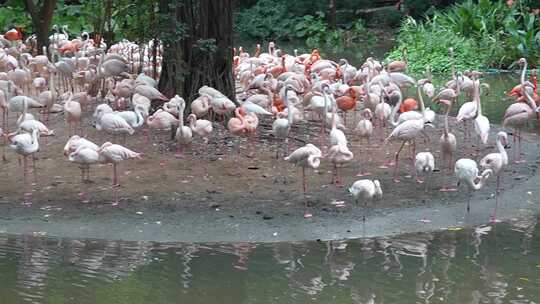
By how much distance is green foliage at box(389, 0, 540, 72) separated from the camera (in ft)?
61.2

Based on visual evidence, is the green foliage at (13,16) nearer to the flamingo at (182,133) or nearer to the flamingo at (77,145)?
the flamingo at (182,133)

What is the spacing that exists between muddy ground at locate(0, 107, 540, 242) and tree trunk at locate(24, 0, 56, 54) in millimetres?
5312

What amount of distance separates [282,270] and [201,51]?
4.64m

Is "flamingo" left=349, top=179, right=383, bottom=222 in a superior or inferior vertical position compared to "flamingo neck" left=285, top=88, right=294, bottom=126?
inferior

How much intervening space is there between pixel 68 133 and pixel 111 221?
10.7ft

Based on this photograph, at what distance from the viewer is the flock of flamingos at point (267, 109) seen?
27.3 feet

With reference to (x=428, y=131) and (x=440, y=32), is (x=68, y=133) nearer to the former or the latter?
(x=428, y=131)

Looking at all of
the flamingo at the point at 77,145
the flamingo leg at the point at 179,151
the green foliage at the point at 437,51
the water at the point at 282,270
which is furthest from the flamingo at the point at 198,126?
the green foliage at the point at 437,51

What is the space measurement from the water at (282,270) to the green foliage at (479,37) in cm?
1173

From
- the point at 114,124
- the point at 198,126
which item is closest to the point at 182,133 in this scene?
the point at 198,126

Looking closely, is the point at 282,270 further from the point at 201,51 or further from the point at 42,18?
the point at 42,18

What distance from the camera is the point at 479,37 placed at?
782 inches

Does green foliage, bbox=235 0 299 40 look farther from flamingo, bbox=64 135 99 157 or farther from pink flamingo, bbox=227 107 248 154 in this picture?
flamingo, bbox=64 135 99 157

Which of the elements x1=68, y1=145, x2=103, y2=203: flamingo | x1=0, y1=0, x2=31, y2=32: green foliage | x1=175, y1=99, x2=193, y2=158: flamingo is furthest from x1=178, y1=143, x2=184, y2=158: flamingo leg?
x1=0, y1=0, x2=31, y2=32: green foliage
